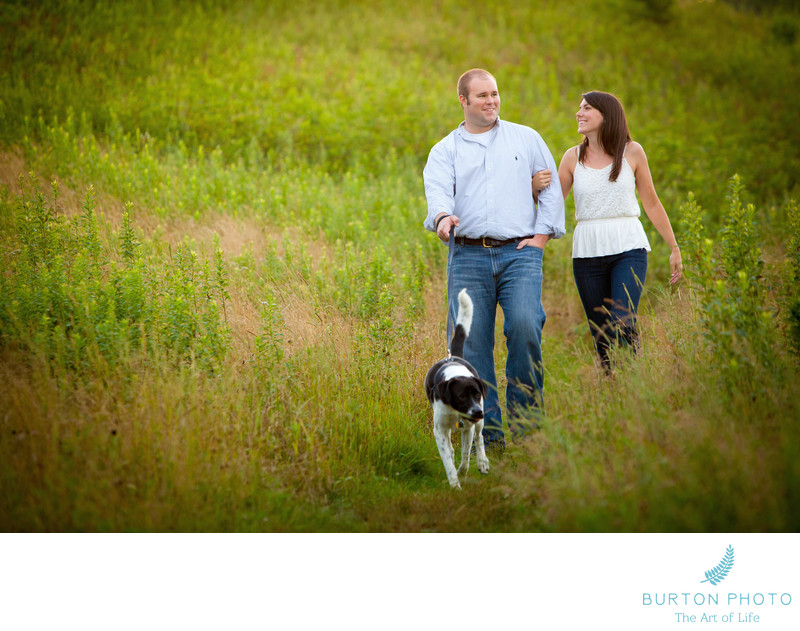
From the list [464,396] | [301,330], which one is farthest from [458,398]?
[301,330]

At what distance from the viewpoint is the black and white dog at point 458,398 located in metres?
4.06

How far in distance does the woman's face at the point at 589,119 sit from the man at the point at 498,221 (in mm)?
467

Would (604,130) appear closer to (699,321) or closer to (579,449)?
(699,321)

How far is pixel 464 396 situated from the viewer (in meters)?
4.06

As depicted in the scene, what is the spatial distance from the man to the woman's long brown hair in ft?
1.84

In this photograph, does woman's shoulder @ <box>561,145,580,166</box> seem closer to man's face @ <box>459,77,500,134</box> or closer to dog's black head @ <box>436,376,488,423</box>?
man's face @ <box>459,77,500,134</box>

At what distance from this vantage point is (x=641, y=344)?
5.04 metres

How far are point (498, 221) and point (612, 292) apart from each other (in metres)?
1.13

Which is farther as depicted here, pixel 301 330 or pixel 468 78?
pixel 301 330

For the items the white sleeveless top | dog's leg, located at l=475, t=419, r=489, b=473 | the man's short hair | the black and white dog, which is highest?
the man's short hair

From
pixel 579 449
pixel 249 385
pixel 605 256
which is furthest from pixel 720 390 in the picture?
pixel 249 385

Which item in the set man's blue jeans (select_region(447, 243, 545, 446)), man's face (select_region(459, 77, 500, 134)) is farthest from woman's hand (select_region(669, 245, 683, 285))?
man's face (select_region(459, 77, 500, 134))

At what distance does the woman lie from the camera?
4949 millimetres
